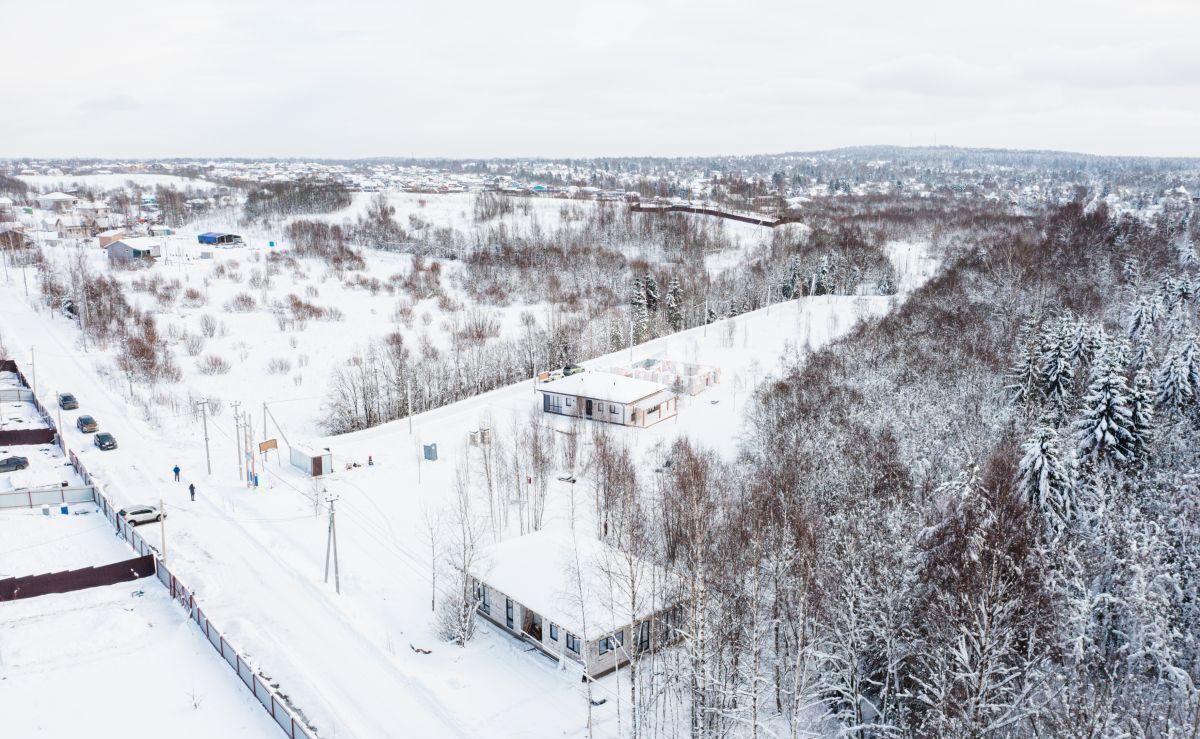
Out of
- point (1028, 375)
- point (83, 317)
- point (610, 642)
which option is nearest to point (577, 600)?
point (610, 642)

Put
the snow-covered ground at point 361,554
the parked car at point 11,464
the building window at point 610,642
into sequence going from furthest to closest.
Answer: the parked car at point 11,464 < the building window at point 610,642 < the snow-covered ground at point 361,554

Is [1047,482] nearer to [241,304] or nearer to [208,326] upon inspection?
[208,326]

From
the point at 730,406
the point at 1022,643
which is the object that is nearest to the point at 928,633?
the point at 1022,643

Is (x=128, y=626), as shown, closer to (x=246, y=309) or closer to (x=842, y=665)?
(x=842, y=665)

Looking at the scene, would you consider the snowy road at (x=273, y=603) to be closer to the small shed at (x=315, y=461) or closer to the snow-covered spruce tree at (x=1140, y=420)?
the small shed at (x=315, y=461)

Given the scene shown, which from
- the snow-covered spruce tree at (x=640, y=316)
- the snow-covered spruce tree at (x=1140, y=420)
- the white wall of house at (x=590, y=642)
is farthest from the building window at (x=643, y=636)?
the snow-covered spruce tree at (x=640, y=316)

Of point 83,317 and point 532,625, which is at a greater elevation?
point 83,317

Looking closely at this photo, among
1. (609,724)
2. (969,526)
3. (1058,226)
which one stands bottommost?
(609,724)
